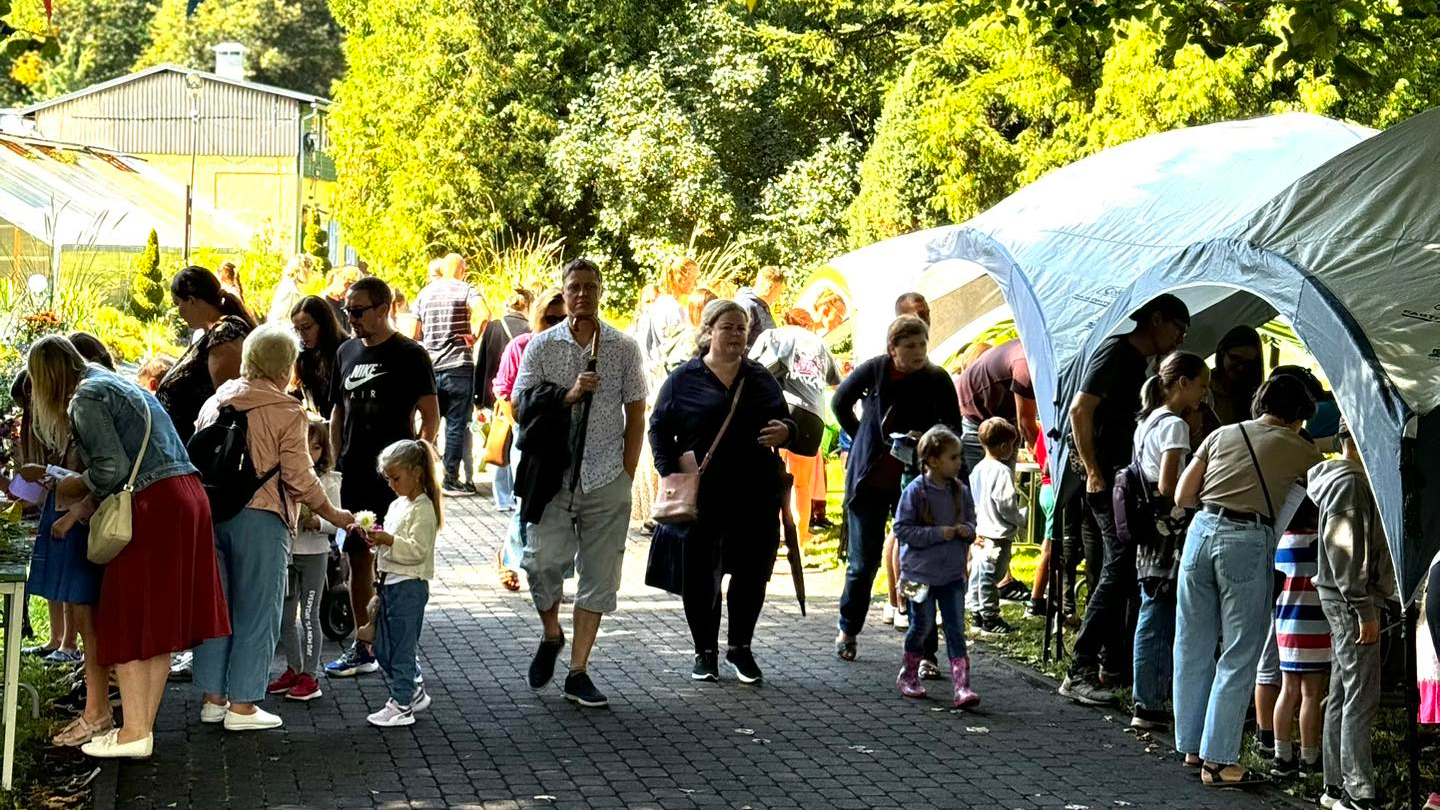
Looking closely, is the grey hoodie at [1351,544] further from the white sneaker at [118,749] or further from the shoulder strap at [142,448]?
the white sneaker at [118,749]

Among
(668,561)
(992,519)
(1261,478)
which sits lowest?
(668,561)

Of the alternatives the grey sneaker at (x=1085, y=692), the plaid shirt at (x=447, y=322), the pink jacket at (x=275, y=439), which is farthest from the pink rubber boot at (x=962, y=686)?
the plaid shirt at (x=447, y=322)

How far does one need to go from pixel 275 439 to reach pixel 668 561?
2.33 metres

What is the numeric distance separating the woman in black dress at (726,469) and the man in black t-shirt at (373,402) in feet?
3.93

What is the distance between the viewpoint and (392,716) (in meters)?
8.71

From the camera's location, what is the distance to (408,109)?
121ft

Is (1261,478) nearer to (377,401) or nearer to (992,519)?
(992,519)

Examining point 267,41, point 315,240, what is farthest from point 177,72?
point 315,240

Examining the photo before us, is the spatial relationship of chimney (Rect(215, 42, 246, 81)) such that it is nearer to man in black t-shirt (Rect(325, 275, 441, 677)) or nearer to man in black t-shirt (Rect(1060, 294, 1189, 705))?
man in black t-shirt (Rect(325, 275, 441, 677))

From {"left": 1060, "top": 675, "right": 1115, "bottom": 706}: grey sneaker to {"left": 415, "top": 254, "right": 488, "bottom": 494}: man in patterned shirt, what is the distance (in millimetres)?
8332

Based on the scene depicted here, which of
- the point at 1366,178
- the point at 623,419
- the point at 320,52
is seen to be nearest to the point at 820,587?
the point at 623,419

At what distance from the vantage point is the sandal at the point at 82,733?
8.13 meters

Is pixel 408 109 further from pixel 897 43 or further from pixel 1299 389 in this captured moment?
pixel 1299 389

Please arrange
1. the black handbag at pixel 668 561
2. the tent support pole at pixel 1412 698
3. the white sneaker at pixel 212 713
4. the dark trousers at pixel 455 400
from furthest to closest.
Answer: the dark trousers at pixel 455 400, the black handbag at pixel 668 561, the white sneaker at pixel 212 713, the tent support pole at pixel 1412 698
